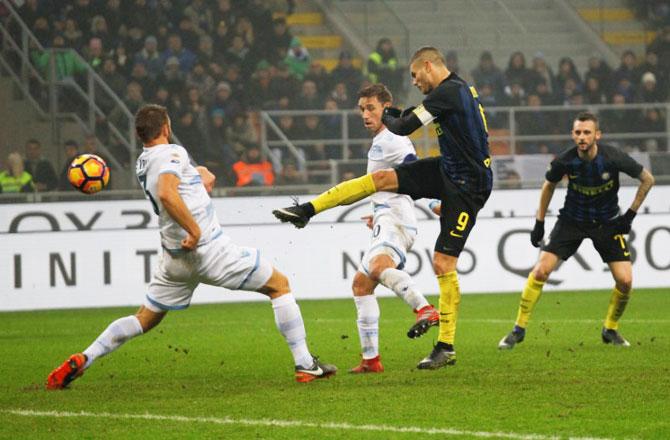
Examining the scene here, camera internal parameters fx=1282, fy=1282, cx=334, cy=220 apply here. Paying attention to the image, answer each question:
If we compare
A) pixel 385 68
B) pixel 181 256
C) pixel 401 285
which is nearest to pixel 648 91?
pixel 385 68

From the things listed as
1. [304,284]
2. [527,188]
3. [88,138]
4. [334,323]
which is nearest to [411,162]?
[334,323]

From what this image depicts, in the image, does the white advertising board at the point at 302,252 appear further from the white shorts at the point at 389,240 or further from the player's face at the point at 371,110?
the player's face at the point at 371,110

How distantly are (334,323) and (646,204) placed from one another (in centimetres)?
663

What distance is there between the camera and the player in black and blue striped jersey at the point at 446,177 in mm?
8594

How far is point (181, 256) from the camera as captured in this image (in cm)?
793

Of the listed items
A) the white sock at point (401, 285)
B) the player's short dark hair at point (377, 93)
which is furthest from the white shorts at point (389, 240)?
the player's short dark hair at point (377, 93)

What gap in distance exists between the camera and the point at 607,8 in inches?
1009

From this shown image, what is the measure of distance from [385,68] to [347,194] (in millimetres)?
14198

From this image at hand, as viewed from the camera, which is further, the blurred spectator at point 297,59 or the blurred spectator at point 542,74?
the blurred spectator at point 542,74

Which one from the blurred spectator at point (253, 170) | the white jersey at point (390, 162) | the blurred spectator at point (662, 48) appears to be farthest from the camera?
the blurred spectator at point (662, 48)

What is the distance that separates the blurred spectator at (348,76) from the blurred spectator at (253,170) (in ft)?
9.22

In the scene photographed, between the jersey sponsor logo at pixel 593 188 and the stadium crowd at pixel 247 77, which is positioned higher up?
the stadium crowd at pixel 247 77

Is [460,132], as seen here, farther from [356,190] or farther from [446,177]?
[356,190]

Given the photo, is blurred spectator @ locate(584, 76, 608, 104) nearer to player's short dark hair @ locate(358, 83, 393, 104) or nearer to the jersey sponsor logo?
the jersey sponsor logo
